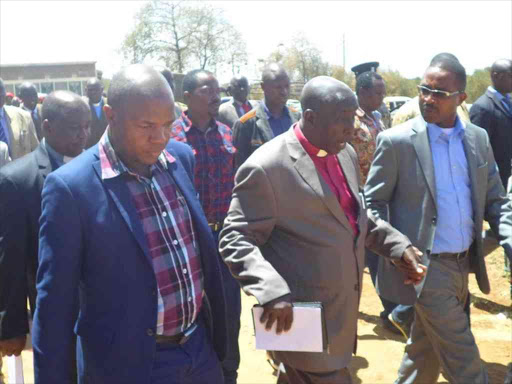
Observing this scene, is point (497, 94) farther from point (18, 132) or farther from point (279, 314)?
point (18, 132)

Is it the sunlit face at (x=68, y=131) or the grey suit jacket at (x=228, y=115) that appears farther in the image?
the grey suit jacket at (x=228, y=115)

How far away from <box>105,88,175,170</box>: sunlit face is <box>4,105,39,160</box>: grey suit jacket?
207 inches

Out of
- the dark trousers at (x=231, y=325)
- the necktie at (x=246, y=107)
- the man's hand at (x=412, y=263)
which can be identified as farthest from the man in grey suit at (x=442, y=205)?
the necktie at (x=246, y=107)

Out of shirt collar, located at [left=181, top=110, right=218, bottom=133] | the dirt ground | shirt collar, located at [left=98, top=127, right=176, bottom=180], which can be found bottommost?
the dirt ground

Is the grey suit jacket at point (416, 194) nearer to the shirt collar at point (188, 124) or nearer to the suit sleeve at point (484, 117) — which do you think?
the shirt collar at point (188, 124)

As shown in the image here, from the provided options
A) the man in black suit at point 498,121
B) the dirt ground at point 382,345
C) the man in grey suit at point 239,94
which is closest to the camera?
the dirt ground at point 382,345

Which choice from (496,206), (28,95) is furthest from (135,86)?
(28,95)

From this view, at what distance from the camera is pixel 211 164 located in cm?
449

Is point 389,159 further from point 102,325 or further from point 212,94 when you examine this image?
point 102,325

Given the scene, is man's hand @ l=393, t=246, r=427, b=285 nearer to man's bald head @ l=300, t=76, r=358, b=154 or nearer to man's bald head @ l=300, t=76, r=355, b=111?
man's bald head @ l=300, t=76, r=358, b=154

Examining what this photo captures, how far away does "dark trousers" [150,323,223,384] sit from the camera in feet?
7.77

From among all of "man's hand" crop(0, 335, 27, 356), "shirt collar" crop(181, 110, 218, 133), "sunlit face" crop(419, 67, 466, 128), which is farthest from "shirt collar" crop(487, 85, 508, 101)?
"man's hand" crop(0, 335, 27, 356)

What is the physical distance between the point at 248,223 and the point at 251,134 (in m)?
2.69

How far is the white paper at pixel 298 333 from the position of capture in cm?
255
